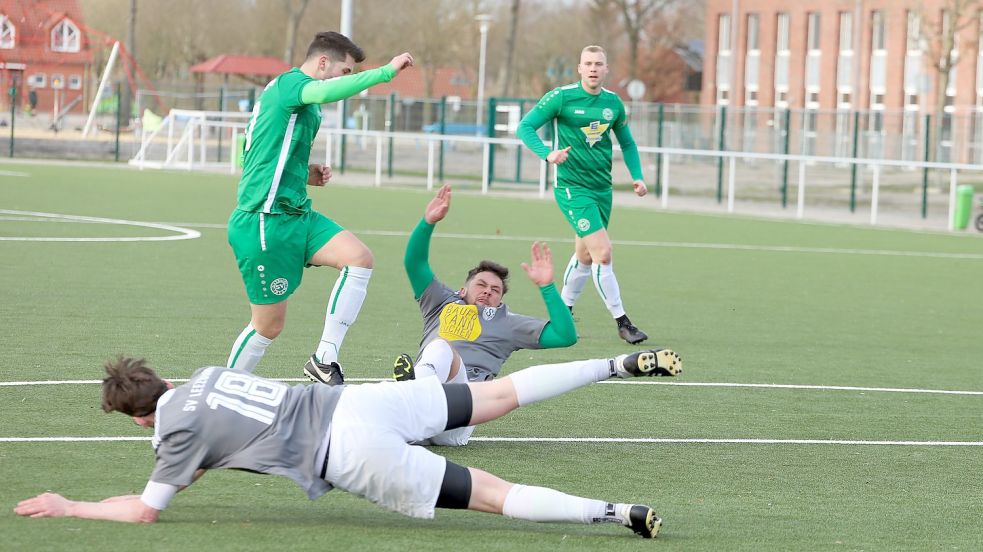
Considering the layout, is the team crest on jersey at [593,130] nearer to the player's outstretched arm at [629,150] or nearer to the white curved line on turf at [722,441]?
the player's outstretched arm at [629,150]

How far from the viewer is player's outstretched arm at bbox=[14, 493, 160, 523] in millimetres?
5574

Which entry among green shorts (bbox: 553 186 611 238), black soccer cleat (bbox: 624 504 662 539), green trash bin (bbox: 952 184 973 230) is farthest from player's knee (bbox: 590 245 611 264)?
green trash bin (bbox: 952 184 973 230)

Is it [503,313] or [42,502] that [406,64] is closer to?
[503,313]

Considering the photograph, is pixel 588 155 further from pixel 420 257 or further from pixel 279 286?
pixel 279 286

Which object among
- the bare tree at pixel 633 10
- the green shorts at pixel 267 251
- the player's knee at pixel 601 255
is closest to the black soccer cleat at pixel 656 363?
the green shorts at pixel 267 251

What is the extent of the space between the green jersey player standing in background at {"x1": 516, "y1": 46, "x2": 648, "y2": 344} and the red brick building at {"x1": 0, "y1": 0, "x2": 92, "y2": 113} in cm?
3483

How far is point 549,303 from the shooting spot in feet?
23.0

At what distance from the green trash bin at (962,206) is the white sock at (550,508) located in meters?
22.8

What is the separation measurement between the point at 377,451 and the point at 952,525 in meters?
2.53

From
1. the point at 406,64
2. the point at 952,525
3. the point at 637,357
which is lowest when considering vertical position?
the point at 952,525

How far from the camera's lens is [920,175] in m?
37.5

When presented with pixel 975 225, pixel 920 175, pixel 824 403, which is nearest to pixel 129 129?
pixel 920 175

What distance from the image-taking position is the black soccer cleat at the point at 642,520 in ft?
18.5

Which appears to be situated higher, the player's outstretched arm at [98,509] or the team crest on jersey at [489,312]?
the team crest on jersey at [489,312]
